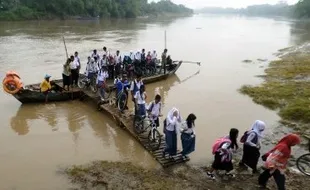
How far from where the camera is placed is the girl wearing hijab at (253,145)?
8844mm

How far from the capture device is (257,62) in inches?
1262

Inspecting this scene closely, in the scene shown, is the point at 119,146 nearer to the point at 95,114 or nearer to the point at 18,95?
the point at 95,114

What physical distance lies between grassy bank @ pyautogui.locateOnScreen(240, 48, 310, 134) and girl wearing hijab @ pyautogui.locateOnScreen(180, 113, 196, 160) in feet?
17.2

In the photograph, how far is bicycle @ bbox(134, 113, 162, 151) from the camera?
10.9 m

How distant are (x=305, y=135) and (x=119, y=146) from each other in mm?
6359

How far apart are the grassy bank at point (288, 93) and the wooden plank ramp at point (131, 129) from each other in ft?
18.0

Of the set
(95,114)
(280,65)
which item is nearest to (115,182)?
(95,114)

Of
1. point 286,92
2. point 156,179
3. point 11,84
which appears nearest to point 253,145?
point 156,179

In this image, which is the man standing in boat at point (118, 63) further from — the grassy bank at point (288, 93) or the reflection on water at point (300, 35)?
the reflection on water at point (300, 35)

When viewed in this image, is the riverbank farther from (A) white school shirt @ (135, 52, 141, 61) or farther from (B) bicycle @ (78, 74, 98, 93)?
(A) white school shirt @ (135, 52, 141, 61)

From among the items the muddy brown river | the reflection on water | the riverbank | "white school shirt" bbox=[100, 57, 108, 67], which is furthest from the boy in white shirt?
the reflection on water

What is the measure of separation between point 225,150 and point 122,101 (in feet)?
18.5

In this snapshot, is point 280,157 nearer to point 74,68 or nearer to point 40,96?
point 74,68

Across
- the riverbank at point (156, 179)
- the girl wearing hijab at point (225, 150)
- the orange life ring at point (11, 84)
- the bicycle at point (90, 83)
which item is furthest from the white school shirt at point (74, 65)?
the girl wearing hijab at point (225, 150)
